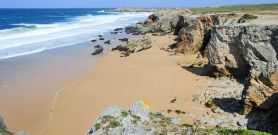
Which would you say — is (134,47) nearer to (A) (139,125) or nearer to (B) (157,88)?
(B) (157,88)

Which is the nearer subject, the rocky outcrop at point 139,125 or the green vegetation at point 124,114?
the rocky outcrop at point 139,125

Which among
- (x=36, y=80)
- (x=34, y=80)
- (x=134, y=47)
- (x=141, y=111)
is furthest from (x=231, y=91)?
(x=134, y=47)

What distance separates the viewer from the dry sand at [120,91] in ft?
48.2

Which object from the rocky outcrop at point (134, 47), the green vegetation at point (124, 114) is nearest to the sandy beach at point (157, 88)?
the green vegetation at point (124, 114)

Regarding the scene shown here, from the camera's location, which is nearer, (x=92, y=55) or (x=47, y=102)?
(x=47, y=102)

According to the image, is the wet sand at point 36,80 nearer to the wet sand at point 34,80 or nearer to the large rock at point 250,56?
the wet sand at point 34,80

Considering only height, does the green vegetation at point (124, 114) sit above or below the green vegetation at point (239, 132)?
below

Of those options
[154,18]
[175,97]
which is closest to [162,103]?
[175,97]

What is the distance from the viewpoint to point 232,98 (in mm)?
15523

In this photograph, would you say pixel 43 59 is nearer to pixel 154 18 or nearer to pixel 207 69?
pixel 207 69

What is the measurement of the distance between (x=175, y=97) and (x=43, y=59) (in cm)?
1558

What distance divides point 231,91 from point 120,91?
592 cm

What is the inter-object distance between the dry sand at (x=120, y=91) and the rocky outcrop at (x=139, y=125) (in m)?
4.90

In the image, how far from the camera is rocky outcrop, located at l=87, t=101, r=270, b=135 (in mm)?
7777
